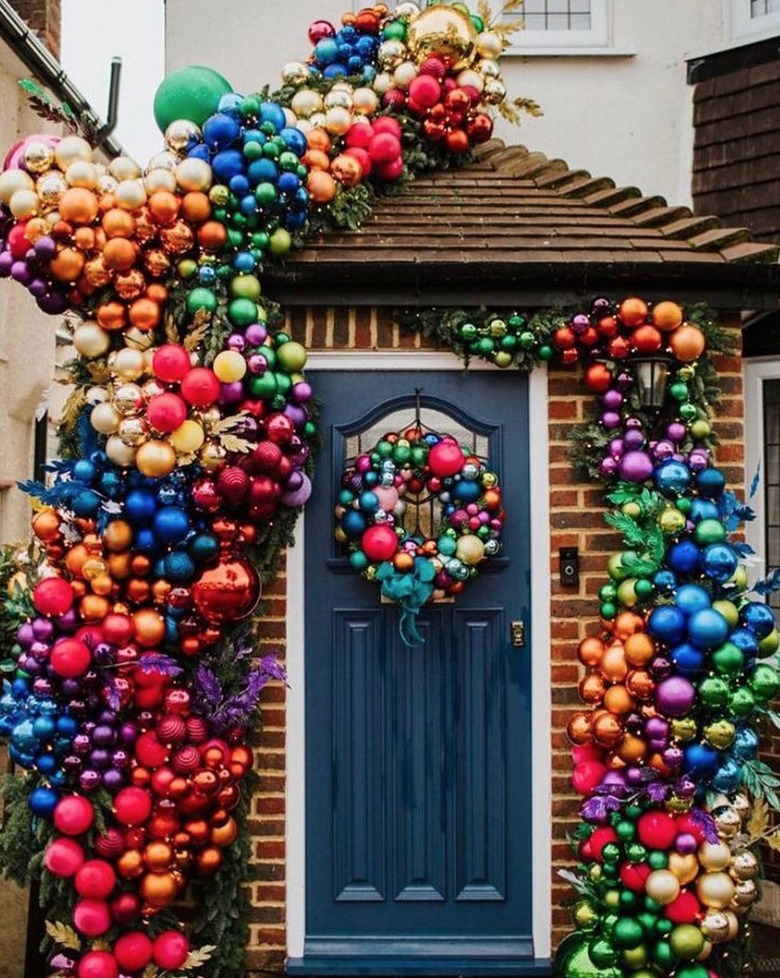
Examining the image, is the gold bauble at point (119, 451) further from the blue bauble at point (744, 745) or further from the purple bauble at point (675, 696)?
the blue bauble at point (744, 745)

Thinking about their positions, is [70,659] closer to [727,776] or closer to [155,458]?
[155,458]

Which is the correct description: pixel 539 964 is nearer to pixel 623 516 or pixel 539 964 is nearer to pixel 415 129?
pixel 623 516

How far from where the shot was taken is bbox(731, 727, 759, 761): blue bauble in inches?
148

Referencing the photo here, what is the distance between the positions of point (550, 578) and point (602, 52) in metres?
3.62

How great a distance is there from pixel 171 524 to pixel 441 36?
255cm

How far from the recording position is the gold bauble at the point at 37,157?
3.83 metres

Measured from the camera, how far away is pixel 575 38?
6117 millimetres

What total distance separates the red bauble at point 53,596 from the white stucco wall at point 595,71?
363cm

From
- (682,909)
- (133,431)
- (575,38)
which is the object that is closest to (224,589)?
(133,431)

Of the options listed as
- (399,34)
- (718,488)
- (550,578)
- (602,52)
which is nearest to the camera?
(718,488)

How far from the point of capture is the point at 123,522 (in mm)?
3766

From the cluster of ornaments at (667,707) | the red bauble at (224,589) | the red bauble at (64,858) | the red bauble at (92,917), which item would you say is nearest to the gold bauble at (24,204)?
the red bauble at (224,589)

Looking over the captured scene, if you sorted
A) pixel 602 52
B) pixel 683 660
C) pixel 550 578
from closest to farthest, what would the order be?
pixel 683 660, pixel 550 578, pixel 602 52

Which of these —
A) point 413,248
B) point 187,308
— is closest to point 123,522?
point 187,308
